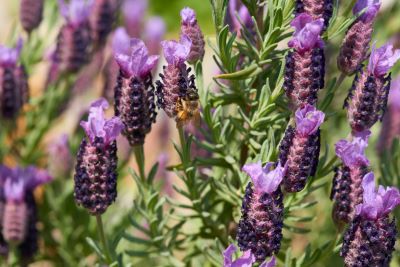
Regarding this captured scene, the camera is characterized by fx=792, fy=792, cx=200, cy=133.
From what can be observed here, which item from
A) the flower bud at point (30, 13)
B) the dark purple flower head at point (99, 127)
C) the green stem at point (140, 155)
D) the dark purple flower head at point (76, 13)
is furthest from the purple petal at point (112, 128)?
the flower bud at point (30, 13)

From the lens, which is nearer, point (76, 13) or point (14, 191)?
point (14, 191)

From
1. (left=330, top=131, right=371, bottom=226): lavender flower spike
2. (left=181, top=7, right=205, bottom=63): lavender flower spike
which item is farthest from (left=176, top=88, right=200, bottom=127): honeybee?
(left=330, top=131, right=371, bottom=226): lavender flower spike

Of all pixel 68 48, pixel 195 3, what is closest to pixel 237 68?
pixel 68 48

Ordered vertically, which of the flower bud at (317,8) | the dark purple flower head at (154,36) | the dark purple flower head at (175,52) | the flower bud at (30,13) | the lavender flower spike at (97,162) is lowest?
the lavender flower spike at (97,162)

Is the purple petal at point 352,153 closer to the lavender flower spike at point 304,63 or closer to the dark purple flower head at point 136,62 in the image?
the lavender flower spike at point 304,63

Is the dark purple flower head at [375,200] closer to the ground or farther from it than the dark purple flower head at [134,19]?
closer to the ground

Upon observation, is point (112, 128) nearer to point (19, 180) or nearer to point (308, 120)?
point (308, 120)

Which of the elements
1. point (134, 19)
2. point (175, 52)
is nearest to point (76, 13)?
point (134, 19)
